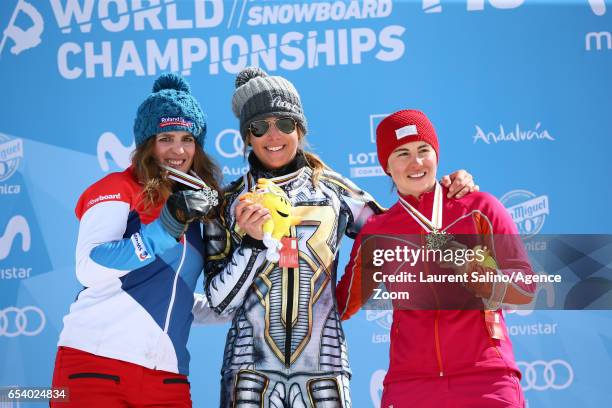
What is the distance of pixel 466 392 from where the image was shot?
2467 mm

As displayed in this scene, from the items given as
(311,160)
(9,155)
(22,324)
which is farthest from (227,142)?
(22,324)

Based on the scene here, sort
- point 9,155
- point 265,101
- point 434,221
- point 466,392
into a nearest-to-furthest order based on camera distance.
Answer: point 466,392
point 434,221
point 265,101
point 9,155

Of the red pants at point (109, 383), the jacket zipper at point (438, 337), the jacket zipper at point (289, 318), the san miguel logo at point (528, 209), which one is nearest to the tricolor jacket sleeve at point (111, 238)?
the red pants at point (109, 383)

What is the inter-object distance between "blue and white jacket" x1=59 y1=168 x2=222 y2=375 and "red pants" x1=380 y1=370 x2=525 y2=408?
83 centimetres

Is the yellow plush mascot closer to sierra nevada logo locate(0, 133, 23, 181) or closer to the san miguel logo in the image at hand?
the san miguel logo

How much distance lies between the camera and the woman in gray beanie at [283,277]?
8.75 ft

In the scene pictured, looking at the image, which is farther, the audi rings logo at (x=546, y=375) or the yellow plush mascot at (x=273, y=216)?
the audi rings logo at (x=546, y=375)

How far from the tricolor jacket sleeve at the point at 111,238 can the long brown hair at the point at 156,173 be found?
0.20ft

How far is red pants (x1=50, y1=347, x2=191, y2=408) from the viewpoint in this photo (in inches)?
102

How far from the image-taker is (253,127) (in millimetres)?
2906

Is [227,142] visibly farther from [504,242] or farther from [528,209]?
[504,242]

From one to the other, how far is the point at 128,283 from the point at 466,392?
1205mm

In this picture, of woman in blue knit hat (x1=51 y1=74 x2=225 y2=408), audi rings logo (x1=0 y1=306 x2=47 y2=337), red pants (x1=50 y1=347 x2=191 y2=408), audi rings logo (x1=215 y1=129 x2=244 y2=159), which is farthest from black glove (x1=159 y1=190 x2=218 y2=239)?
audi rings logo (x1=0 y1=306 x2=47 y2=337)

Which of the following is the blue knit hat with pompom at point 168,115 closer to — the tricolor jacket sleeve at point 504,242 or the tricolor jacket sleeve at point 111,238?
the tricolor jacket sleeve at point 111,238
